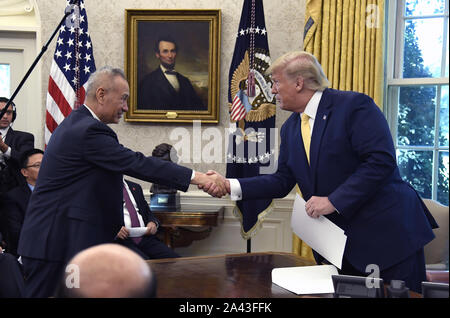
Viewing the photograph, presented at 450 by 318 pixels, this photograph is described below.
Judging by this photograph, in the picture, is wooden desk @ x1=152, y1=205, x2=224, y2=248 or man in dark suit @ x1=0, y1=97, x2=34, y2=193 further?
wooden desk @ x1=152, y1=205, x2=224, y2=248

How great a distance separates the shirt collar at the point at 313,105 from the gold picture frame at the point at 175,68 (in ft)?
7.58

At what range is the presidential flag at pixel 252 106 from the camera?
4.38 m

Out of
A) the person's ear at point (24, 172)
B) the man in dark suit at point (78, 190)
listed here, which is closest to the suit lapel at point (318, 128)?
the man in dark suit at point (78, 190)

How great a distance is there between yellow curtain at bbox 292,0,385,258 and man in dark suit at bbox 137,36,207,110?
130 cm

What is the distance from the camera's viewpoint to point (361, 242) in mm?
2221

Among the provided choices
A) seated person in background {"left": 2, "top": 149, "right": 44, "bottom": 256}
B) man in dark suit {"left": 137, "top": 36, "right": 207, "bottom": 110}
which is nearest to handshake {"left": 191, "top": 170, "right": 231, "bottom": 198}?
seated person in background {"left": 2, "top": 149, "right": 44, "bottom": 256}

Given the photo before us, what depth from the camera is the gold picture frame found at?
4.77 m

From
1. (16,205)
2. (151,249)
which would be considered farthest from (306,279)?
(16,205)

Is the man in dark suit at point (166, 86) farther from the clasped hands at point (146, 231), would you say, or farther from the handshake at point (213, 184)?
the handshake at point (213, 184)

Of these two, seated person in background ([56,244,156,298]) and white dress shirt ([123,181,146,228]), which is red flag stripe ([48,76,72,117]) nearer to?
white dress shirt ([123,181,146,228])

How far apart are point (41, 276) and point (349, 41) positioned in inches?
127

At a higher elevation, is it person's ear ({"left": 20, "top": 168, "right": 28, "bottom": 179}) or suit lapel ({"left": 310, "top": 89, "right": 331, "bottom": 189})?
suit lapel ({"left": 310, "top": 89, "right": 331, "bottom": 189})

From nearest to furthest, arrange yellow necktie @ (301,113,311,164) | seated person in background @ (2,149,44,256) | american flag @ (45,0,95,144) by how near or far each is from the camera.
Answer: yellow necktie @ (301,113,311,164), seated person in background @ (2,149,44,256), american flag @ (45,0,95,144)

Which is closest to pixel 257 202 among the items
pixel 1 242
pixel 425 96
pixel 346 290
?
pixel 425 96
